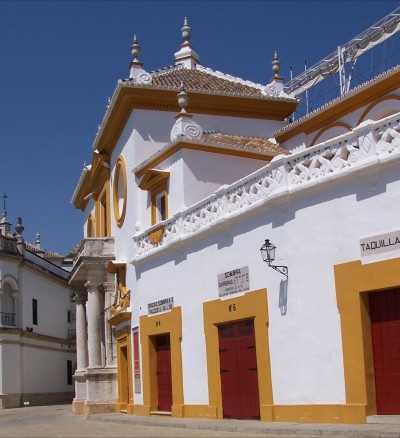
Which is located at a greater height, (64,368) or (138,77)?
(138,77)

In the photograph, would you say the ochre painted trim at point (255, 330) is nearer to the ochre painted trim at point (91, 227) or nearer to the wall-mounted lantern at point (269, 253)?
the wall-mounted lantern at point (269, 253)

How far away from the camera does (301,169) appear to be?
12805 millimetres

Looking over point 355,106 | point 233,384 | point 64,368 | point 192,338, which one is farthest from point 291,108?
point 64,368

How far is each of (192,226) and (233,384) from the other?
3.68m

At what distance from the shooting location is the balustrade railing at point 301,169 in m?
11.3

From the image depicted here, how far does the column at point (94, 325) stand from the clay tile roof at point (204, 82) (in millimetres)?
6754

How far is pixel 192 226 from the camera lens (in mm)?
16562

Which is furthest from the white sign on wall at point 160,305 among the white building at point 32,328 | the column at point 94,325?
the white building at point 32,328

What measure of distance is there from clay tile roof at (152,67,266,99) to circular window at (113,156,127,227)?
2.70m

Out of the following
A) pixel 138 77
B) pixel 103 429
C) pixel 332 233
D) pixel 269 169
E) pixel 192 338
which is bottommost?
pixel 103 429

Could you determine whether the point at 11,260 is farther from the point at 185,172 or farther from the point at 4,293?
the point at 185,172

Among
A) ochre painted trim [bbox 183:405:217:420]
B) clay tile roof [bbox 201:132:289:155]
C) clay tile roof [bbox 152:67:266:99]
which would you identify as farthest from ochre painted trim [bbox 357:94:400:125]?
ochre painted trim [bbox 183:405:217:420]

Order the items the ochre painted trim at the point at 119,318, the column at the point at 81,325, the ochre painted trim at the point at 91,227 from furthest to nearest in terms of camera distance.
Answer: the ochre painted trim at the point at 91,227 < the column at the point at 81,325 < the ochre painted trim at the point at 119,318

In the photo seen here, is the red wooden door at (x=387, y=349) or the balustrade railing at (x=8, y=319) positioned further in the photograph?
the balustrade railing at (x=8, y=319)
